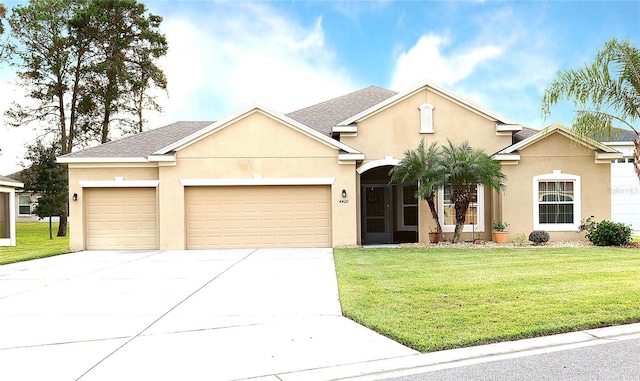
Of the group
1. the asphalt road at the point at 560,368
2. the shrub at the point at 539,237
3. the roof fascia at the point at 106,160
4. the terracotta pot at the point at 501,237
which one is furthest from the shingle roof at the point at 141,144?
the asphalt road at the point at 560,368

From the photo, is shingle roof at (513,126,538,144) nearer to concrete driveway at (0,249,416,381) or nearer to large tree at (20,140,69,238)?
concrete driveway at (0,249,416,381)

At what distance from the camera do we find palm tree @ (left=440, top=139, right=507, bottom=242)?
15891 millimetres

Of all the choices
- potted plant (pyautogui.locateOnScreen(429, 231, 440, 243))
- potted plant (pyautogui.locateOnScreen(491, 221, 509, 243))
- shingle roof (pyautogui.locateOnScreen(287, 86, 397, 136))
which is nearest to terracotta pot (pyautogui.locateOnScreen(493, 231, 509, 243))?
potted plant (pyautogui.locateOnScreen(491, 221, 509, 243))

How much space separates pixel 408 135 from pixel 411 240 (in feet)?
14.3

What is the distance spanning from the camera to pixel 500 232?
1738 centimetres

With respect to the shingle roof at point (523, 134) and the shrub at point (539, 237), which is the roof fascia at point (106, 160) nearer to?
the shrub at point (539, 237)

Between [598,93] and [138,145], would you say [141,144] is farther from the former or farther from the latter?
[598,93]

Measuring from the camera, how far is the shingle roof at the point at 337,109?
21.0m

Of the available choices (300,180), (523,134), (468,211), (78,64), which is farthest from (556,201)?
(78,64)

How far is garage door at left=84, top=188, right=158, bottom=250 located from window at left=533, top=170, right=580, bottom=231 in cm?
1319

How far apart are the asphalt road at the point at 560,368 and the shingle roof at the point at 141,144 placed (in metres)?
15.1

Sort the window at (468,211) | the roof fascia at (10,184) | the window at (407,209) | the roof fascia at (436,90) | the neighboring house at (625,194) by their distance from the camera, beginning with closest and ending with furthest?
the roof fascia at (436,90), the window at (468,211), the window at (407,209), the roof fascia at (10,184), the neighboring house at (625,194)

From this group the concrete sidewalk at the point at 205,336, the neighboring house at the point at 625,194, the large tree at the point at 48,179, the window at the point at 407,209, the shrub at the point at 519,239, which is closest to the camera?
the concrete sidewalk at the point at 205,336

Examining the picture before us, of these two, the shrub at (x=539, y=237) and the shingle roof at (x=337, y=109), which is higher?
the shingle roof at (x=337, y=109)
